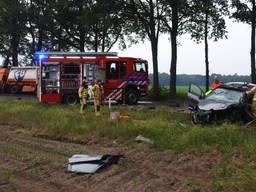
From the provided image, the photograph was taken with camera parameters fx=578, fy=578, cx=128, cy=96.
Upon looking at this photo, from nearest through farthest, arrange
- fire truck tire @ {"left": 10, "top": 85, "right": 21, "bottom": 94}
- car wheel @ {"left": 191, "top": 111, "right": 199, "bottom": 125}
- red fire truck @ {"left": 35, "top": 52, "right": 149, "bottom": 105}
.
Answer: car wheel @ {"left": 191, "top": 111, "right": 199, "bottom": 125} < red fire truck @ {"left": 35, "top": 52, "right": 149, "bottom": 105} < fire truck tire @ {"left": 10, "top": 85, "right": 21, "bottom": 94}

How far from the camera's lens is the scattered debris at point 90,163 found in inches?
467

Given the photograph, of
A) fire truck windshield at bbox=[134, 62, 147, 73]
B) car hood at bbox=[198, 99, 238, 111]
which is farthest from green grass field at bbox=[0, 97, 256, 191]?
fire truck windshield at bbox=[134, 62, 147, 73]

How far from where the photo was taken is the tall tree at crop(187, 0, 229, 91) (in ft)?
135

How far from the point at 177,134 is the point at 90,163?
141 inches

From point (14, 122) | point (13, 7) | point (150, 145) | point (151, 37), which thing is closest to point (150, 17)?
point (151, 37)

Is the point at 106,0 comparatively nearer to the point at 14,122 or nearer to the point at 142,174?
the point at 14,122

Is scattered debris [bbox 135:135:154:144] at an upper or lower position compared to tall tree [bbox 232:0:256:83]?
lower

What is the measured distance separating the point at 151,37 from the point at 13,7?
720 inches

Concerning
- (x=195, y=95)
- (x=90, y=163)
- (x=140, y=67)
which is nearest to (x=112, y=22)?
(x=140, y=67)

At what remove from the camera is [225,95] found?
18859mm

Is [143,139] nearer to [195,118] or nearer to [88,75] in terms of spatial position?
[195,118]

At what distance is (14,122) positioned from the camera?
22406mm

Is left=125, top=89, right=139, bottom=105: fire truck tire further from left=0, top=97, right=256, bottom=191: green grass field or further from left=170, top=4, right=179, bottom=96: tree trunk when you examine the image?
left=0, top=97, right=256, bottom=191: green grass field

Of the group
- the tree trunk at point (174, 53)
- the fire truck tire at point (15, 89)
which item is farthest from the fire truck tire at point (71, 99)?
the fire truck tire at point (15, 89)
